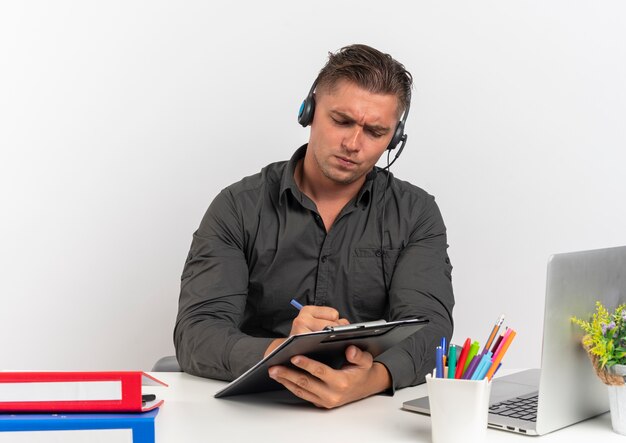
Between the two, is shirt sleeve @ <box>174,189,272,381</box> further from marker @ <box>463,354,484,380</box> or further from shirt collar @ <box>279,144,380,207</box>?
marker @ <box>463,354,484,380</box>

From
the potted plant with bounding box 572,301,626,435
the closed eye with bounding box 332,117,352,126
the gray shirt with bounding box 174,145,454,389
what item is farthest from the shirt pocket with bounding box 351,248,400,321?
the potted plant with bounding box 572,301,626,435

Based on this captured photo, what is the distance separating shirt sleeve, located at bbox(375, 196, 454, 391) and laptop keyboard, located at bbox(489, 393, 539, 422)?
235 mm

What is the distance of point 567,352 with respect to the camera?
127 cm

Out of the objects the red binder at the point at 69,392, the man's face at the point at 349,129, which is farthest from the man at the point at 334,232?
the red binder at the point at 69,392

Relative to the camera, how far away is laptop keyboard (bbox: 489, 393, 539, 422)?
1.34m

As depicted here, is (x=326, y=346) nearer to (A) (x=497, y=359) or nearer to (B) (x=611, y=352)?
(A) (x=497, y=359)

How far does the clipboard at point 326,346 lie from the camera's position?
1.27 m

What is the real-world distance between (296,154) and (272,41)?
93cm

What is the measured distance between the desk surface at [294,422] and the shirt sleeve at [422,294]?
12 centimetres

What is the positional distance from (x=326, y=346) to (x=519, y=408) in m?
0.36

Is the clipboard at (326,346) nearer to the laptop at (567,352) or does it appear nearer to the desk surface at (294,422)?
the desk surface at (294,422)

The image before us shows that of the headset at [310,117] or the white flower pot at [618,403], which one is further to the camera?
the headset at [310,117]

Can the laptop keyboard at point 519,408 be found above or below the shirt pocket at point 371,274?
below

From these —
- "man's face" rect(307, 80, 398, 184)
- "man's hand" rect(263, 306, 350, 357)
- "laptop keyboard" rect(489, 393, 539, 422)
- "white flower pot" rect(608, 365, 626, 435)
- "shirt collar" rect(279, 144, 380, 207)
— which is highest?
"man's face" rect(307, 80, 398, 184)
